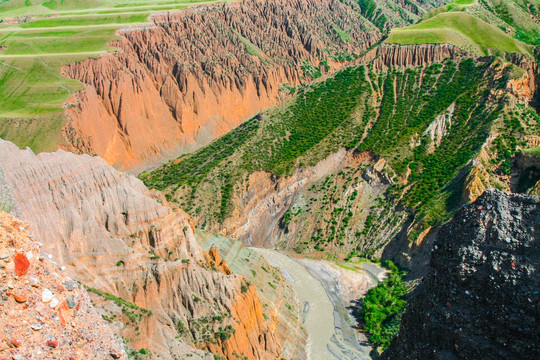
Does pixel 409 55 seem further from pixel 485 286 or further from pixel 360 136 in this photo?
pixel 485 286

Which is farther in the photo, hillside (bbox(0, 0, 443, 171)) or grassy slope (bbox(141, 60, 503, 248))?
hillside (bbox(0, 0, 443, 171))

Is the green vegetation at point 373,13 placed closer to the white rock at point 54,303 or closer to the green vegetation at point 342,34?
the green vegetation at point 342,34

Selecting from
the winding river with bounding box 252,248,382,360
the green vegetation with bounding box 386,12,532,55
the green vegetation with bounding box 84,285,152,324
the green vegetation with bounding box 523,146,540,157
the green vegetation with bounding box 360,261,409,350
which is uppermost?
the green vegetation with bounding box 386,12,532,55

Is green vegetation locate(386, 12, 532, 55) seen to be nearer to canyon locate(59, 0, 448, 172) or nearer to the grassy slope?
the grassy slope

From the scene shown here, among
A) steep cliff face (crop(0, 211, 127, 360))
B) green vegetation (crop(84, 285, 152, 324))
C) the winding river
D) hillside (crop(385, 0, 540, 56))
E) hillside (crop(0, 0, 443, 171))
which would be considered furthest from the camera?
hillside (crop(0, 0, 443, 171))

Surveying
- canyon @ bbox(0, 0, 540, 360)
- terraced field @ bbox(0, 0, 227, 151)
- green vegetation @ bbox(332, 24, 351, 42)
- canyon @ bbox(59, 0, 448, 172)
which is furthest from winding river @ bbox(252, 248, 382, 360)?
green vegetation @ bbox(332, 24, 351, 42)

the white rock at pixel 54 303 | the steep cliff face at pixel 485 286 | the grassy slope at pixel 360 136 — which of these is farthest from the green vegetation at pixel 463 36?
the white rock at pixel 54 303

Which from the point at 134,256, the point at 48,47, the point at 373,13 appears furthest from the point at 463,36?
the point at 373,13
